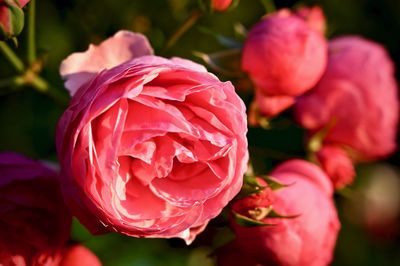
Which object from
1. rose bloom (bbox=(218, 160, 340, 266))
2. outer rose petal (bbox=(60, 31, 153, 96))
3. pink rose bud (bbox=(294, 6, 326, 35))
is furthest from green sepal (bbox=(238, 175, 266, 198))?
pink rose bud (bbox=(294, 6, 326, 35))

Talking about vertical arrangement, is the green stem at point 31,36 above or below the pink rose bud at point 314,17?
above

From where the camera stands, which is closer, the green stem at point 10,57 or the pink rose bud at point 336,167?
the green stem at point 10,57

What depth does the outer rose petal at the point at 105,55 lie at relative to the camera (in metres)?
0.92

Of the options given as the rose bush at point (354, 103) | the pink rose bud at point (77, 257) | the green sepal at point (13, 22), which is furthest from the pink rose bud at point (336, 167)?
the green sepal at point (13, 22)

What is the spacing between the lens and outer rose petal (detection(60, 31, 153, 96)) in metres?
0.92

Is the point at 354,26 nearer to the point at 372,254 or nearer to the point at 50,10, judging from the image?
the point at 372,254

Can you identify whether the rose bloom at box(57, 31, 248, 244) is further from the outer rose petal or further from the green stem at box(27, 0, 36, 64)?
the green stem at box(27, 0, 36, 64)

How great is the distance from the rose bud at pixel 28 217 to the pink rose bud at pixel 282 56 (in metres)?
0.34

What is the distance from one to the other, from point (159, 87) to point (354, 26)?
1.00 meters

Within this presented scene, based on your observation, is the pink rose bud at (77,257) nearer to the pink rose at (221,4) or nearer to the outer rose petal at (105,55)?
the outer rose petal at (105,55)

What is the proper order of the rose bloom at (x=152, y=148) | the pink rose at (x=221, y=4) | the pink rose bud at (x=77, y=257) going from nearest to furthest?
the rose bloom at (x=152, y=148), the pink rose bud at (x=77, y=257), the pink rose at (x=221, y=4)

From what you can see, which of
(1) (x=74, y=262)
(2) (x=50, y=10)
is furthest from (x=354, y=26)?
(1) (x=74, y=262)

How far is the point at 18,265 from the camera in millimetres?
873

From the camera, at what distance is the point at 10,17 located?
842 millimetres
